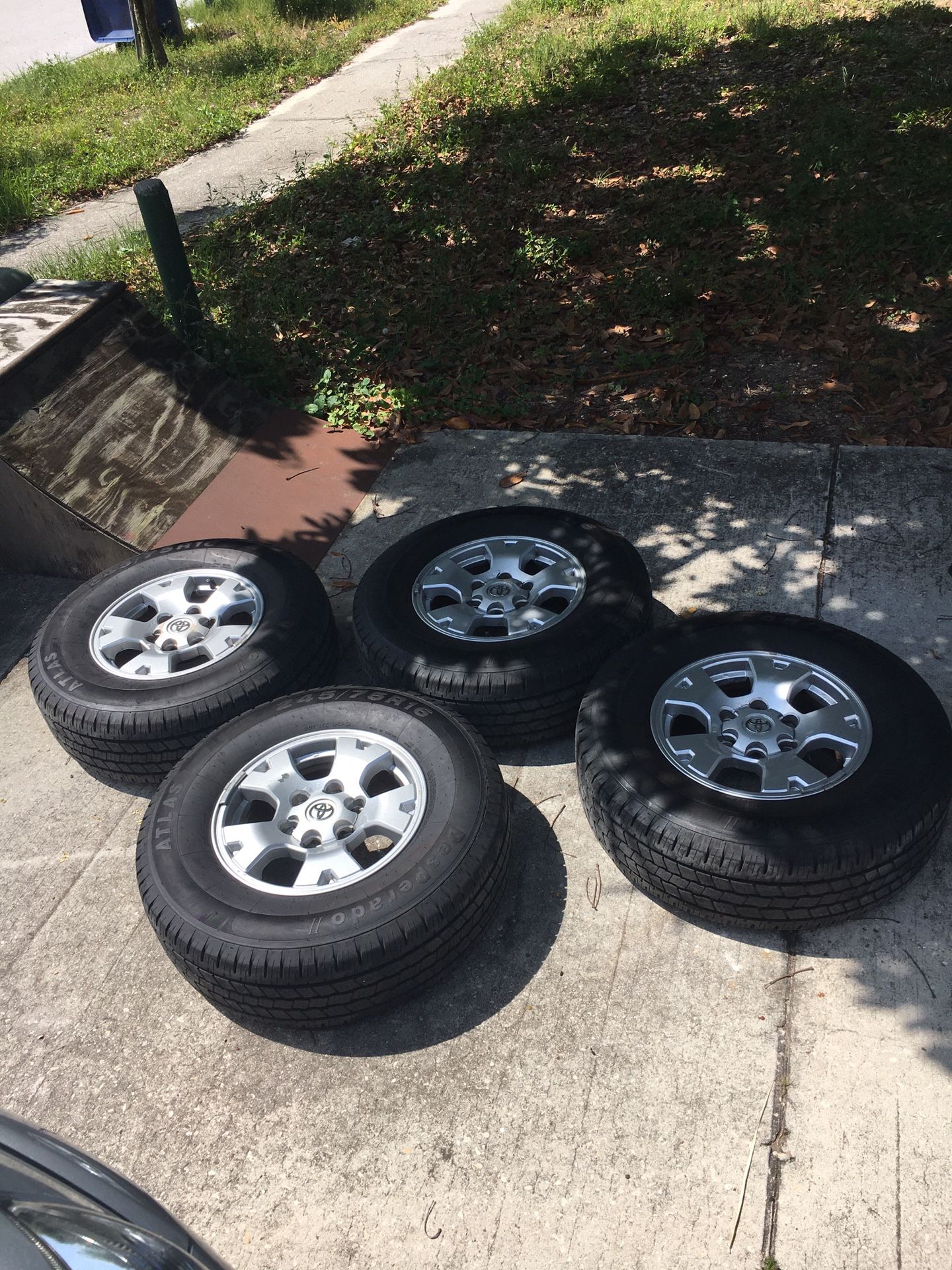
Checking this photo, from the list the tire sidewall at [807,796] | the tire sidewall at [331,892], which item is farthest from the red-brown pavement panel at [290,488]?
the tire sidewall at [807,796]

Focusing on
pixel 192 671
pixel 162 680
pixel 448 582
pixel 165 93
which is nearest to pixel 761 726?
pixel 448 582

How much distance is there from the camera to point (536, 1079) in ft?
11.2

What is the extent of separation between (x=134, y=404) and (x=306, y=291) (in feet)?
10.2

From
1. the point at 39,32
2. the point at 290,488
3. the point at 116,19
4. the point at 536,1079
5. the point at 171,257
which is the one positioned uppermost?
the point at 116,19

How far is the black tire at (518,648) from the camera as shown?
436 centimetres

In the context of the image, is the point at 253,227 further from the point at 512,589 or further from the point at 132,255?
the point at 512,589

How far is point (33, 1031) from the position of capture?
3805 mm

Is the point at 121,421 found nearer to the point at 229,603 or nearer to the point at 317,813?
the point at 229,603

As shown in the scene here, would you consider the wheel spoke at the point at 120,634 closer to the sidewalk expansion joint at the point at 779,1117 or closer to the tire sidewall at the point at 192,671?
the tire sidewall at the point at 192,671

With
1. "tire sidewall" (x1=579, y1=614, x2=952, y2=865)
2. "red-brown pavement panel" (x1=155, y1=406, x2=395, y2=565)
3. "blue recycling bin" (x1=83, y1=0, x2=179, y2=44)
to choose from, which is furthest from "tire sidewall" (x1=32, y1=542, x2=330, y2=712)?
"blue recycling bin" (x1=83, y1=0, x2=179, y2=44)

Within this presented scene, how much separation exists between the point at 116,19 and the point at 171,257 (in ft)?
45.6

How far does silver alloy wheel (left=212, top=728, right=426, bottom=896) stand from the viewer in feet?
12.3

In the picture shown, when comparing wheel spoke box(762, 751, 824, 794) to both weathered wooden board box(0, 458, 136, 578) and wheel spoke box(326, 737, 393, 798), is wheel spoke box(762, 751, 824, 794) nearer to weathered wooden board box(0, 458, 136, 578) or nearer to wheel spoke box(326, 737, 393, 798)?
wheel spoke box(326, 737, 393, 798)

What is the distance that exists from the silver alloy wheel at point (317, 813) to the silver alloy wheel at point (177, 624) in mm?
845
